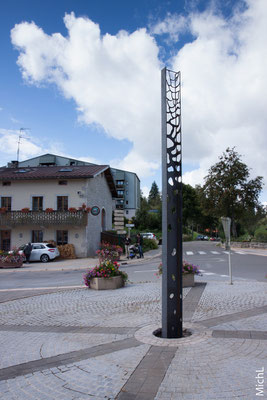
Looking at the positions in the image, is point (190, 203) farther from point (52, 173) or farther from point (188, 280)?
point (188, 280)

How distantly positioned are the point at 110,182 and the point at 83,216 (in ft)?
29.0

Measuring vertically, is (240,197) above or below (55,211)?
above

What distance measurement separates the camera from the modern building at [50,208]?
25.5 meters

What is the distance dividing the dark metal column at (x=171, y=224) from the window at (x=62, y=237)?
21.7 metres

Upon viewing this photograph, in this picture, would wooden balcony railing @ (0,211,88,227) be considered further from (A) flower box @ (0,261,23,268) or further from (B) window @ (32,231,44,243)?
(A) flower box @ (0,261,23,268)

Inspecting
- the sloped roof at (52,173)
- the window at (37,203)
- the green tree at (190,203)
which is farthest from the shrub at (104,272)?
the green tree at (190,203)

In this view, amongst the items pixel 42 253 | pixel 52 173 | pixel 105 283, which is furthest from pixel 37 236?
pixel 105 283

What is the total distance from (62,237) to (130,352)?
2243 centimetres

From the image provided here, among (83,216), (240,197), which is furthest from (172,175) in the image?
(240,197)

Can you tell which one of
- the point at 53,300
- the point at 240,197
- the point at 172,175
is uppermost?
the point at 240,197

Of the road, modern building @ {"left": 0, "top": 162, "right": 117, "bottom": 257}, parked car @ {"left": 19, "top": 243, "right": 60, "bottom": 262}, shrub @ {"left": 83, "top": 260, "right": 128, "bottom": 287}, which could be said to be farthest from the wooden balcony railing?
shrub @ {"left": 83, "top": 260, "right": 128, "bottom": 287}

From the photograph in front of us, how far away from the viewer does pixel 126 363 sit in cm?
415

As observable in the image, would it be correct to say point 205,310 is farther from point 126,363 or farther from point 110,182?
point 110,182

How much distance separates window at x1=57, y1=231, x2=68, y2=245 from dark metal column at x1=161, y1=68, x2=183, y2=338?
71.2 feet
